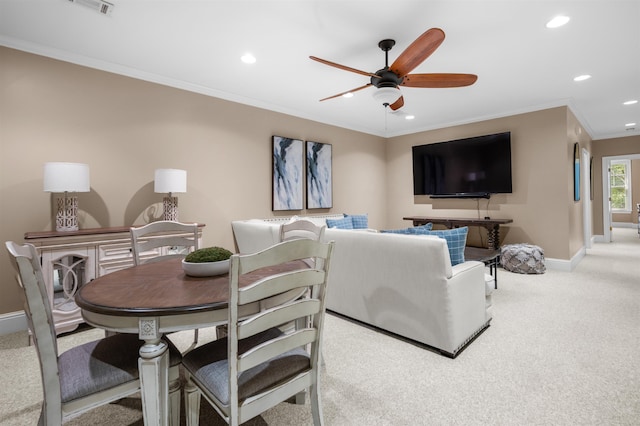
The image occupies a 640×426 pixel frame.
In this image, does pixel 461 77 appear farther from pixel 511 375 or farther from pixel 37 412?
pixel 37 412

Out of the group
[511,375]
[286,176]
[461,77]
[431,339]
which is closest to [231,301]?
[431,339]

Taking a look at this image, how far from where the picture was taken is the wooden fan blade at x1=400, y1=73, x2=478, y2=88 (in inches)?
102

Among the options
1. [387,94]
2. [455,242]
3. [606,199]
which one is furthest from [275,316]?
[606,199]

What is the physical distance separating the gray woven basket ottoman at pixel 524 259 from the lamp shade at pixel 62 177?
5.35m

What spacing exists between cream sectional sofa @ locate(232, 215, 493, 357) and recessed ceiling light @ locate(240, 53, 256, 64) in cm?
193

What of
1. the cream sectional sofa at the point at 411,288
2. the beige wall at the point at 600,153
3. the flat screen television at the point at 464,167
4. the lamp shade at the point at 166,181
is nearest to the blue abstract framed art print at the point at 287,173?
the lamp shade at the point at 166,181

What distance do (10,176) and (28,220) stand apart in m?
0.40

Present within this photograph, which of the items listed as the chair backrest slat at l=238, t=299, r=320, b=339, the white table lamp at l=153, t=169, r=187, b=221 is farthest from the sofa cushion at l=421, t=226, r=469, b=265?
the white table lamp at l=153, t=169, r=187, b=221

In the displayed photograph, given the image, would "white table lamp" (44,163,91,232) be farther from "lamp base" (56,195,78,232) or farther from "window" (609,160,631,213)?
"window" (609,160,631,213)

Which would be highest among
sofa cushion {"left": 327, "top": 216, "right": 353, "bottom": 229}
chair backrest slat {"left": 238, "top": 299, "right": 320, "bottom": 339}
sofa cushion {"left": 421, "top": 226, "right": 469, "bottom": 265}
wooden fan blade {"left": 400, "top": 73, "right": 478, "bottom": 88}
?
wooden fan blade {"left": 400, "top": 73, "right": 478, "bottom": 88}

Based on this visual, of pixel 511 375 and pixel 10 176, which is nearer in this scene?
pixel 511 375

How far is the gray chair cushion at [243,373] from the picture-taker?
1.14m

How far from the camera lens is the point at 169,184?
3.14 metres

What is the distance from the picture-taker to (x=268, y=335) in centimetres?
149
